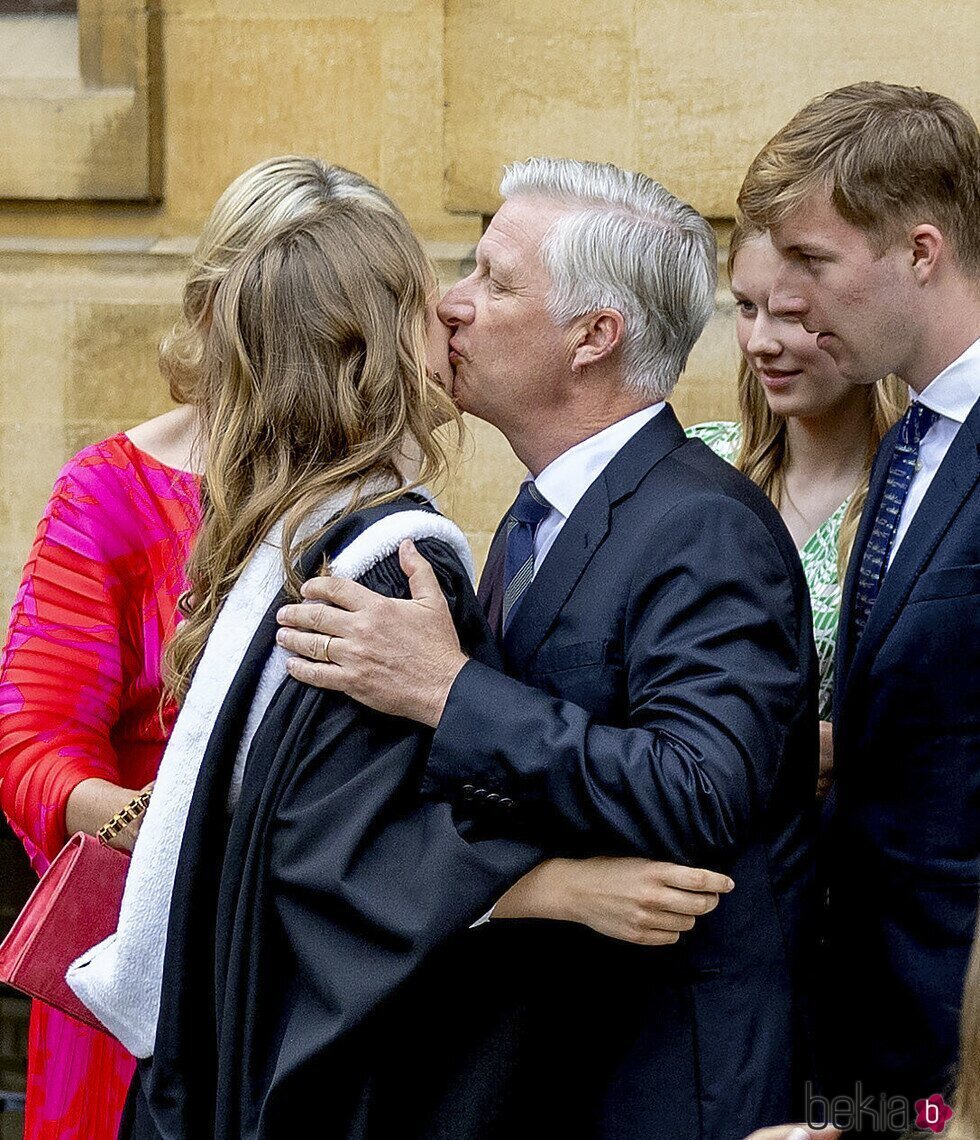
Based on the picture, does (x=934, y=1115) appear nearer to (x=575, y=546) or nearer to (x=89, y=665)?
(x=575, y=546)

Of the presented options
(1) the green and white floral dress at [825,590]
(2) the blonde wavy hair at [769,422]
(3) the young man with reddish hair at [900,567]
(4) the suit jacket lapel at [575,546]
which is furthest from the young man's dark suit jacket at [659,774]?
(2) the blonde wavy hair at [769,422]

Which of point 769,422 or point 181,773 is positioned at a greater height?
point 769,422

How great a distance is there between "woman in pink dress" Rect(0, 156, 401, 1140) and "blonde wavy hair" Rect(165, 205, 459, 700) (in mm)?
466

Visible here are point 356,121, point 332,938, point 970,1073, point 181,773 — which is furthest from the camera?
point 356,121

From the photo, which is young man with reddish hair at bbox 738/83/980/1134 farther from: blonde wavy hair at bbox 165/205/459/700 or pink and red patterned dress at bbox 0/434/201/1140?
pink and red patterned dress at bbox 0/434/201/1140

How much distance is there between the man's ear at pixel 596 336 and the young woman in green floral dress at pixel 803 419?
0.78 metres

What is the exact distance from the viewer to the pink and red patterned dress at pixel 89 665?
2621 mm

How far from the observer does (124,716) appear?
8.95ft

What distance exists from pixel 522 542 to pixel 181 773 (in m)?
0.63

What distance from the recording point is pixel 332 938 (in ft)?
6.29

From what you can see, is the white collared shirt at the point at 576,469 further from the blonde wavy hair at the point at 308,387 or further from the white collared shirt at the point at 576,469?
the blonde wavy hair at the point at 308,387

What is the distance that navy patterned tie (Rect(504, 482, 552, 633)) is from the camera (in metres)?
2.36

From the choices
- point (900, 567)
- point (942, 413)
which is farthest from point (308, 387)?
point (942, 413)

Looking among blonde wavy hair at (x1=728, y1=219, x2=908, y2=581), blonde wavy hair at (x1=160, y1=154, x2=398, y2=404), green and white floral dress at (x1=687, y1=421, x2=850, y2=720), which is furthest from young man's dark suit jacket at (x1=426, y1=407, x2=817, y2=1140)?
blonde wavy hair at (x1=728, y1=219, x2=908, y2=581)
